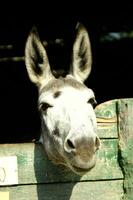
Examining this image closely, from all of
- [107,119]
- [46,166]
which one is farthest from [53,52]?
[46,166]

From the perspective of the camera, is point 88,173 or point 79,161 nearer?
point 79,161

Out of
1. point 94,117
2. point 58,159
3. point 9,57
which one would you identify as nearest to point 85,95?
point 94,117

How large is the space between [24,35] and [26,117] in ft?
3.81

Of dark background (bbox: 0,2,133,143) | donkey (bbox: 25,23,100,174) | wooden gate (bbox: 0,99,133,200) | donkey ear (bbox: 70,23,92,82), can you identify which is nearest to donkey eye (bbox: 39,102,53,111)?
donkey (bbox: 25,23,100,174)

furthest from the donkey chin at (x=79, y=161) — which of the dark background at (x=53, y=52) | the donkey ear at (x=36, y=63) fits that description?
the dark background at (x=53, y=52)

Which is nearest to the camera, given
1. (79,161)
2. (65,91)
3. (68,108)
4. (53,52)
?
(79,161)

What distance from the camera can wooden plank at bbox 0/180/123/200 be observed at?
353 centimetres

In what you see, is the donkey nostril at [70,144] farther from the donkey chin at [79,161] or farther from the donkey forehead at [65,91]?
the donkey forehead at [65,91]

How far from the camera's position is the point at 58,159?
344 centimetres

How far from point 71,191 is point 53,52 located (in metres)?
5.09

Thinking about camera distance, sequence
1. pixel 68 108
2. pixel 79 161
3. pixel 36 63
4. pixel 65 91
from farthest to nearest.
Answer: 1. pixel 36 63
2. pixel 65 91
3. pixel 68 108
4. pixel 79 161

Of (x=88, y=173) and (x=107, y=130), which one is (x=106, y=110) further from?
(x=88, y=173)

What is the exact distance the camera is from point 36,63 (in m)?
3.92

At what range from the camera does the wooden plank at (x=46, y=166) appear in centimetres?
352
